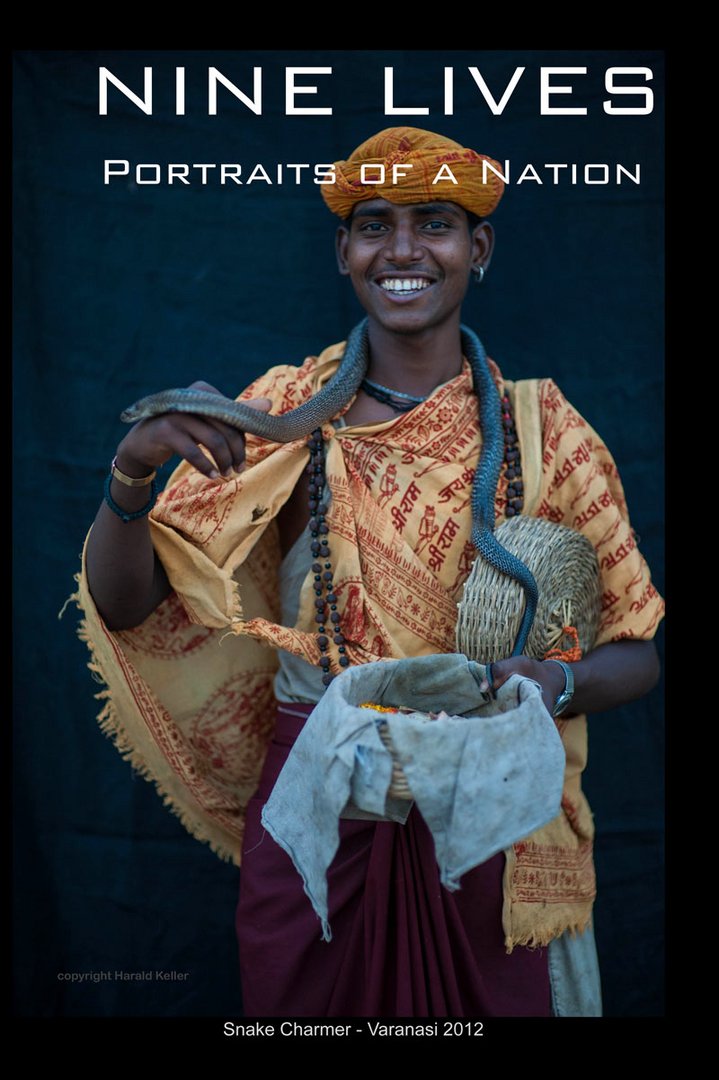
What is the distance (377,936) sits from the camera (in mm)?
2312

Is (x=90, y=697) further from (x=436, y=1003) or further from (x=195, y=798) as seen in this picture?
(x=436, y=1003)

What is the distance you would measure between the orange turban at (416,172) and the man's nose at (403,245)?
6 centimetres

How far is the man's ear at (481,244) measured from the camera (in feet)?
8.63

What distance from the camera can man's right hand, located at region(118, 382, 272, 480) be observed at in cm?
216

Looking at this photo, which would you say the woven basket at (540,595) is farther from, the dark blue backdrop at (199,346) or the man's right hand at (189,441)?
the dark blue backdrop at (199,346)

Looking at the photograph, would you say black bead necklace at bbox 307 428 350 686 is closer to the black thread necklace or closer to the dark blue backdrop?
the black thread necklace

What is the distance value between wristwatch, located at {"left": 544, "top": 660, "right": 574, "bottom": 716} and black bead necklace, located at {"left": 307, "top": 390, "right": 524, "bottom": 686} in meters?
0.36

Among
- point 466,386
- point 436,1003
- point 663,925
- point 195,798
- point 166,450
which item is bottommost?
point 663,925

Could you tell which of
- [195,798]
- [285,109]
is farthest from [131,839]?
[285,109]

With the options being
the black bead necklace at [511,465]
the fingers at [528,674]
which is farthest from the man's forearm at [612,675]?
the black bead necklace at [511,465]

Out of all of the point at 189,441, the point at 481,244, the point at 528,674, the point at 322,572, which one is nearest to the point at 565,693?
the point at 528,674

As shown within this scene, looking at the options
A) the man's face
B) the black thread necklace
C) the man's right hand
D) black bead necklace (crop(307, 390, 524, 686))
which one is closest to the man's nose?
the man's face

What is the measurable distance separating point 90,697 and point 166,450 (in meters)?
1.48

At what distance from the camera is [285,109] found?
10.4 ft
